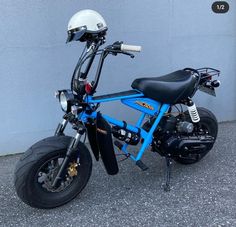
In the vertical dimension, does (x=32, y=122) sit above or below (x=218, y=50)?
below

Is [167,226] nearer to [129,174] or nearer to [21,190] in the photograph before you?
[129,174]

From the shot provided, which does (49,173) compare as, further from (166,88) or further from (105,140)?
(166,88)

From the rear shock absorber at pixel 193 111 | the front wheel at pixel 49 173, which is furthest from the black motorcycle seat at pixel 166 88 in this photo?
the front wheel at pixel 49 173

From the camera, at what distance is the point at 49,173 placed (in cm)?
241

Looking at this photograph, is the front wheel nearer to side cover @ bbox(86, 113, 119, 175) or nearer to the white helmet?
side cover @ bbox(86, 113, 119, 175)

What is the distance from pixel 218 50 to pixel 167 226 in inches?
106

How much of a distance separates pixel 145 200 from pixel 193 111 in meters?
0.96

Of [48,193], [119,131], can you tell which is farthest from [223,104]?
[48,193]

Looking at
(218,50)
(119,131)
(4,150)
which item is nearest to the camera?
(119,131)

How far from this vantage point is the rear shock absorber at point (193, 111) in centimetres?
287

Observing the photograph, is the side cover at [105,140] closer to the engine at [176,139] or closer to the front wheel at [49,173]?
the front wheel at [49,173]

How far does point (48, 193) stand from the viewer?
2.47 meters

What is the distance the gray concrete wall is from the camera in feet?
10.8

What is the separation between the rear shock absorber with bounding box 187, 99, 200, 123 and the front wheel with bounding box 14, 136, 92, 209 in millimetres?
1083
